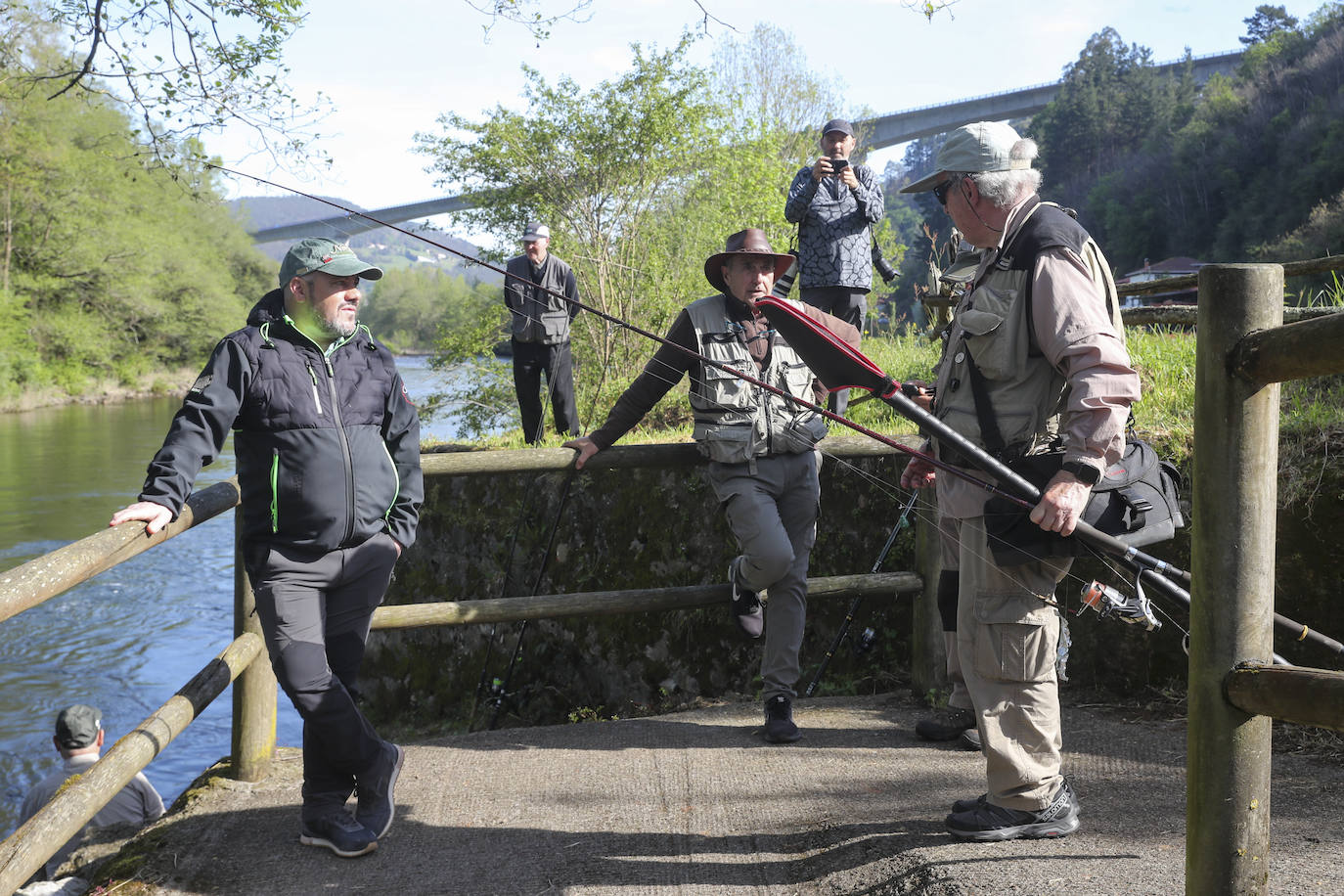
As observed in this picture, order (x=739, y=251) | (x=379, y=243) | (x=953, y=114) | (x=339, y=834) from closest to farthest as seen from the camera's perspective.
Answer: (x=339, y=834)
(x=739, y=251)
(x=379, y=243)
(x=953, y=114)

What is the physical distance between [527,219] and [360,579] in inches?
492

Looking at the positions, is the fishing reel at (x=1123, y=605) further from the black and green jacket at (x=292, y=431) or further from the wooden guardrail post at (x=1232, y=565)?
the black and green jacket at (x=292, y=431)

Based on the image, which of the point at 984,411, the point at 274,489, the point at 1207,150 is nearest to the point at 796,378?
the point at 984,411

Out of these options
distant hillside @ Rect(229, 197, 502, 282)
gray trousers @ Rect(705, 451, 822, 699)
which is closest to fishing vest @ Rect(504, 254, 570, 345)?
distant hillside @ Rect(229, 197, 502, 282)

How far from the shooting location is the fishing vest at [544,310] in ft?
31.4

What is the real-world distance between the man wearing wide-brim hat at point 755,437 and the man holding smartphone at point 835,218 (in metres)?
2.70

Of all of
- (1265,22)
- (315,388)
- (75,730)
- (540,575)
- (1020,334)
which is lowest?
(75,730)

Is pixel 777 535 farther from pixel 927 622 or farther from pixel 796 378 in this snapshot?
pixel 927 622

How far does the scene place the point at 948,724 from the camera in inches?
155

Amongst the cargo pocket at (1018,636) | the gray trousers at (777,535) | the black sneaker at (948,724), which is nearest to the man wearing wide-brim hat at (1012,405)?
the cargo pocket at (1018,636)

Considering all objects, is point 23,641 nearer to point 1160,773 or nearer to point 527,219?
point 527,219

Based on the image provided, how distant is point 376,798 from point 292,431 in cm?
113

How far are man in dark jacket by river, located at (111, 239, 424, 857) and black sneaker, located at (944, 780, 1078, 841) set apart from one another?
1667 millimetres

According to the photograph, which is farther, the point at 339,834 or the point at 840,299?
the point at 840,299
